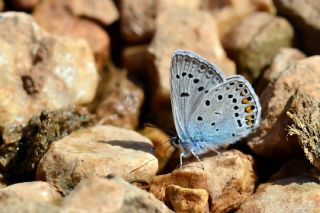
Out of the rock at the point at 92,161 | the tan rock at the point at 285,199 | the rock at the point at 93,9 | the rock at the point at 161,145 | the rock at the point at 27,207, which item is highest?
the rock at the point at 93,9

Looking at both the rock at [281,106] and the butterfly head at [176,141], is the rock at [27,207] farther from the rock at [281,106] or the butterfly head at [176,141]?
the rock at [281,106]

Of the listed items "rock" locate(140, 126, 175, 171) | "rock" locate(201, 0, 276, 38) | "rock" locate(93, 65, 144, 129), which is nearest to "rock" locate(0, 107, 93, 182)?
"rock" locate(93, 65, 144, 129)

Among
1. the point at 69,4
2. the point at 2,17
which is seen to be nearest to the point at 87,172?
the point at 2,17

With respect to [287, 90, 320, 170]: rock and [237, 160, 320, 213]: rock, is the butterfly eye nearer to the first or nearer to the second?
[237, 160, 320, 213]: rock

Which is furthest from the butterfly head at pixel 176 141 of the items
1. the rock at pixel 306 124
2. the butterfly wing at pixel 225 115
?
the rock at pixel 306 124

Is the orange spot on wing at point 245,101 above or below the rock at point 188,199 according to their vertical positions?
above
